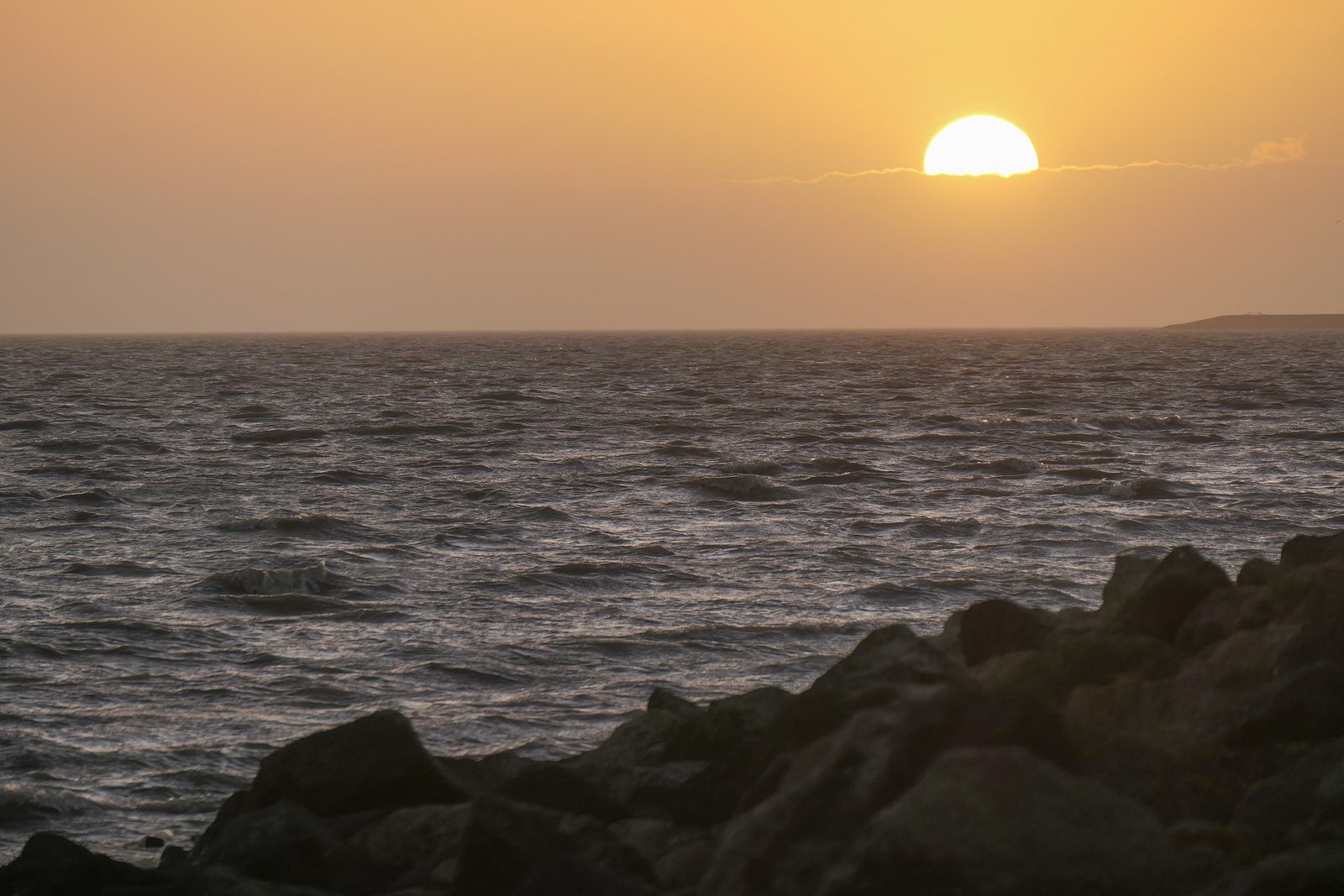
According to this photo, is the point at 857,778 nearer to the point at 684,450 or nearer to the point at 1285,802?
the point at 1285,802

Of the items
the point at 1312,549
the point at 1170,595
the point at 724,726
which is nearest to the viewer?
the point at 724,726

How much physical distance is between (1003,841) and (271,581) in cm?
1278

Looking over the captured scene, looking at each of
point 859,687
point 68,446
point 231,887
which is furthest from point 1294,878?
point 68,446

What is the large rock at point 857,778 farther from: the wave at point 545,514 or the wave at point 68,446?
the wave at point 68,446

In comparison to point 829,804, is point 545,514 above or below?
below

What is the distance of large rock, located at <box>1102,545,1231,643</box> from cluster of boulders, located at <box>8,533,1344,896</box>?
0.02 meters

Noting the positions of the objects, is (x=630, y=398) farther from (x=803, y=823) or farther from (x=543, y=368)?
(x=803, y=823)

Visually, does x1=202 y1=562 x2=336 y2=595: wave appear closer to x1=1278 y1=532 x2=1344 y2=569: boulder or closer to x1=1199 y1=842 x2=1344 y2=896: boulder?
x1=1278 y1=532 x2=1344 y2=569: boulder

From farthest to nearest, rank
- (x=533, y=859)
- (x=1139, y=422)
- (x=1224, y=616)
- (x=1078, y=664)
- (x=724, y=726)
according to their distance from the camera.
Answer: (x=1139, y=422) < (x=1224, y=616) < (x=1078, y=664) < (x=724, y=726) < (x=533, y=859)

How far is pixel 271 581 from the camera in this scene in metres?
A: 16.5

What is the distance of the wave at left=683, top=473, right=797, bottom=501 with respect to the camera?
2452 centimetres

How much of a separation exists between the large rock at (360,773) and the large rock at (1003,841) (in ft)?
10.7

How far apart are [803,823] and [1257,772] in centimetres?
255

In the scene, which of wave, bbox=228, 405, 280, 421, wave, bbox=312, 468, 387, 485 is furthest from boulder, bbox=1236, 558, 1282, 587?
wave, bbox=228, 405, 280, 421
